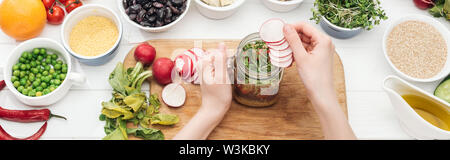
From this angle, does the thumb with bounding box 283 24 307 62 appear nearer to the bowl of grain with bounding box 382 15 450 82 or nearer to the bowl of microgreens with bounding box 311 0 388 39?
the bowl of microgreens with bounding box 311 0 388 39

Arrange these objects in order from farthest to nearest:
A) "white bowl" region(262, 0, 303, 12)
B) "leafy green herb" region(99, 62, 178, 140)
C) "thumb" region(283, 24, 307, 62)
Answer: "white bowl" region(262, 0, 303, 12) < "leafy green herb" region(99, 62, 178, 140) < "thumb" region(283, 24, 307, 62)

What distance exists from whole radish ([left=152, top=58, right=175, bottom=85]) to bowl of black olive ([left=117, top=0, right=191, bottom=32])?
133 mm

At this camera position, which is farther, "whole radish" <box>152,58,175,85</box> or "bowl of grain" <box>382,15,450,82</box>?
"bowl of grain" <box>382,15,450,82</box>

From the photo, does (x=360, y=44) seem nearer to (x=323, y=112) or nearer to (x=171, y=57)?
(x=323, y=112)

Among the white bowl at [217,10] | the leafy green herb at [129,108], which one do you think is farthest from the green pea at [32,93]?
the white bowl at [217,10]

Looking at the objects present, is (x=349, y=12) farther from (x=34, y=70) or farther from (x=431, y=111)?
(x=34, y=70)

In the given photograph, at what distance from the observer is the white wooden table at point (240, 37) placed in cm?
135

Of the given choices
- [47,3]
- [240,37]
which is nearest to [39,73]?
[47,3]

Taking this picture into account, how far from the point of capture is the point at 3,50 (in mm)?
1414

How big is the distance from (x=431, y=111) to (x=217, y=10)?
0.89 meters

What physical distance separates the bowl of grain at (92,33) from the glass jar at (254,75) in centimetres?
47

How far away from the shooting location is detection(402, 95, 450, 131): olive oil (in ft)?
4.22

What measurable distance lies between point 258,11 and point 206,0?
0.82 feet

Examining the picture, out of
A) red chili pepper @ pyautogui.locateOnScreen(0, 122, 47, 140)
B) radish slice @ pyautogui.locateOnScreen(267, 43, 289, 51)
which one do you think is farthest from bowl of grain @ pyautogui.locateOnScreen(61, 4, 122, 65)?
radish slice @ pyautogui.locateOnScreen(267, 43, 289, 51)
